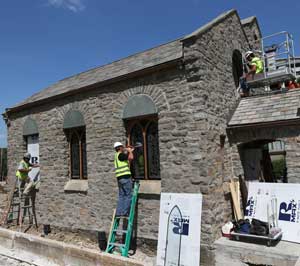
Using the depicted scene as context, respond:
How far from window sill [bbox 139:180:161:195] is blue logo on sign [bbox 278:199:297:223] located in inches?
118

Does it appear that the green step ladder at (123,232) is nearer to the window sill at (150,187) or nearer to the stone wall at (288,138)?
the window sill at (150,187)

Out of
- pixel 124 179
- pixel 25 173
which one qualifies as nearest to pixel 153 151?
pixel 124 179

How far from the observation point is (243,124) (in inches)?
328

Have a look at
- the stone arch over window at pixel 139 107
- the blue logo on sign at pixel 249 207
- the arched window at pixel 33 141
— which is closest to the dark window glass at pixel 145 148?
the stone arch over window at pixel 139 107

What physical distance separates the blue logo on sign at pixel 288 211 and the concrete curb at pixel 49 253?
12.0ft

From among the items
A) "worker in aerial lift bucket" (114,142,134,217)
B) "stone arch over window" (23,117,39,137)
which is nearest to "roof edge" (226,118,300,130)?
"worker in aerial lift bucket" (114,142,134,217)

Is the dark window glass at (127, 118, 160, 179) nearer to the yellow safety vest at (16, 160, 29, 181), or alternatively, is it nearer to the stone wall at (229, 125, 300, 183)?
the stone wall at (229, 125, 300, 183)

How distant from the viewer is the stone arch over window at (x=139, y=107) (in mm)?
8163

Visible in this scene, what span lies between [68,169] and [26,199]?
7.96 ft

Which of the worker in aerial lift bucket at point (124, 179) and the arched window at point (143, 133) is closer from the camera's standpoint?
the worker in aerial lift bucket at point (124, 179)

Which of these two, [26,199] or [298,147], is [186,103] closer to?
[298,147]

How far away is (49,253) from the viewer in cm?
764

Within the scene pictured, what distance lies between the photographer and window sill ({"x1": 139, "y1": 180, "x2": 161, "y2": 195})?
806 centimetres

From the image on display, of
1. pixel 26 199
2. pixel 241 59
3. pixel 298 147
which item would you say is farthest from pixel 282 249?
pixel 26 199
